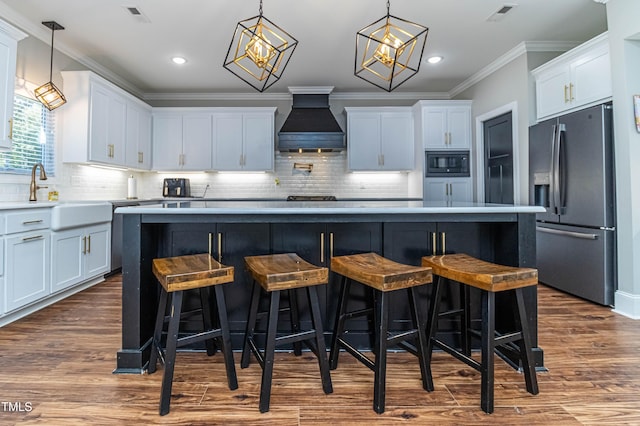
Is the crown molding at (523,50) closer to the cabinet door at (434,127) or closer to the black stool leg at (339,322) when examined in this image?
the cabinet door at (434,127)

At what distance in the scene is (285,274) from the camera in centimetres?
148

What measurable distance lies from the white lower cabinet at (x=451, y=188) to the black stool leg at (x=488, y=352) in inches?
145

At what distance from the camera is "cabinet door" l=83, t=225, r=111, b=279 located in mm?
3381

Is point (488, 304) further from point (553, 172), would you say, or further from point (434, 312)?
point (553, 172)

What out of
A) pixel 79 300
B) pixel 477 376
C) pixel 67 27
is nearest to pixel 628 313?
pixel 477 376

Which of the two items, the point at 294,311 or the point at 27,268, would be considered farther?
the point at 27,268

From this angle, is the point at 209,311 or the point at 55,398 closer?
the point at 55,398

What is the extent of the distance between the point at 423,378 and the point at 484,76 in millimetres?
4487

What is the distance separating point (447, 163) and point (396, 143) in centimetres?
86

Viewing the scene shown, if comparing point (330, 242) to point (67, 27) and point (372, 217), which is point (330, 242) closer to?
point (372, 217)

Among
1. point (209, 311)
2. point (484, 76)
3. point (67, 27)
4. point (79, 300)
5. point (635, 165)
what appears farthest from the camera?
point (484, 76)

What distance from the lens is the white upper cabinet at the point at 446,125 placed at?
16.3ft

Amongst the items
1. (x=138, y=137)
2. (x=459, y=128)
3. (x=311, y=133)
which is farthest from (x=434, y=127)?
(x=138, y=137)

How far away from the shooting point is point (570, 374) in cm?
178
